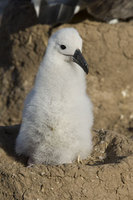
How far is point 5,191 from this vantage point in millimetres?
3576

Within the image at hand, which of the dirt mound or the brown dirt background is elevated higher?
the dirt mound

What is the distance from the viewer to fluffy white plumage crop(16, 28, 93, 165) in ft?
12.6

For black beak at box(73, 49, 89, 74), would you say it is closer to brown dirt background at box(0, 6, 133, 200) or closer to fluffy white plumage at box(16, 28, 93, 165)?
fluffy white plumage at box(16, 28, 93, 165)

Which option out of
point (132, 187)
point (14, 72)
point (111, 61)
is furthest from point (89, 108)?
point (14, 72)

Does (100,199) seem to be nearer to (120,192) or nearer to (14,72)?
(120,192)

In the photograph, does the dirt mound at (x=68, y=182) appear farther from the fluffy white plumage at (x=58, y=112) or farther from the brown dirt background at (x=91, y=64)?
the brown dirt background at (x=91, y=64)

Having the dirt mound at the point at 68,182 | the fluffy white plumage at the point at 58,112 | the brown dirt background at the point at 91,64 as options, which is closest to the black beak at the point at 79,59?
the fluffy white plumage at the point at 58,112

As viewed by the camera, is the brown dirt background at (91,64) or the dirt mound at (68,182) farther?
the brown dirt background at (91,64)

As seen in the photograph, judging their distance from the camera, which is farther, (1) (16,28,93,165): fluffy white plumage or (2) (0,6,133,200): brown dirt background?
(2) (0,6,133,200): brown dirt background

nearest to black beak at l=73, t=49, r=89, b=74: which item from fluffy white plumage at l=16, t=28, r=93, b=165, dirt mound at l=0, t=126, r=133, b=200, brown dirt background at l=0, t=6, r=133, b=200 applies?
fluffy white plumage at l=16, t=28, r=93, b=165

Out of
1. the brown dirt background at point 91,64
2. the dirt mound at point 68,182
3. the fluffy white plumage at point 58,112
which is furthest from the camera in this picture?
the brown dirt background at point 91,64

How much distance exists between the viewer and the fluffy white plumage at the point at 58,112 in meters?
3.85

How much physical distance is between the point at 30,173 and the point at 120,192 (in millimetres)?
699

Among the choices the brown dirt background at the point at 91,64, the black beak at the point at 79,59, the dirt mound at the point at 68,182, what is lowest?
the brown dirt background at the point at 91,64
